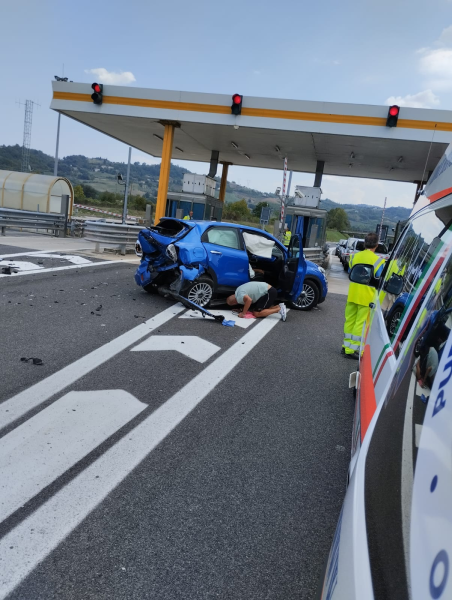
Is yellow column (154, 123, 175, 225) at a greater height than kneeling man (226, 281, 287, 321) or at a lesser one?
greater

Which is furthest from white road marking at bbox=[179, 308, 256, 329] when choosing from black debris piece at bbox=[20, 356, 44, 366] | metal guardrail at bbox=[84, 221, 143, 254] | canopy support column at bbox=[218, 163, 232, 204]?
canopy support column at bbox=[218, 163, 232, 204]

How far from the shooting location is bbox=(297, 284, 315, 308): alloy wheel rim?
391 inches

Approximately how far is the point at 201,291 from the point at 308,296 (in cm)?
257

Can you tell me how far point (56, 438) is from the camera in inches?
140

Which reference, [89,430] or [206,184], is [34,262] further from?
[206,184]

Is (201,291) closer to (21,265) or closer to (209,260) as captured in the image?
(209,260)

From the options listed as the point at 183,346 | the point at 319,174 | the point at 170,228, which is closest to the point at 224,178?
the point at 319,174

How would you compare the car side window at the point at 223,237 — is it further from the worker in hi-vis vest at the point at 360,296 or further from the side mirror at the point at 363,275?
the side mirror at the point at 363,275

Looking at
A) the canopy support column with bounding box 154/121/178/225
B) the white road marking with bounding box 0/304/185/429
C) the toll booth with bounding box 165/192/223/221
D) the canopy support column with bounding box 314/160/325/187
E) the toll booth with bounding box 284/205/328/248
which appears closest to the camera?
the white road marking with bounding box 0/304/185/429

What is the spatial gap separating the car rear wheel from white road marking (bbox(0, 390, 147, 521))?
407 cm

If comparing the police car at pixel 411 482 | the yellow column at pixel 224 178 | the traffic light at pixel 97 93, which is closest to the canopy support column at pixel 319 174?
the yellow column at pixel 224 178

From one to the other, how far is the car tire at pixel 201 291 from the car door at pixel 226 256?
0.22 metres

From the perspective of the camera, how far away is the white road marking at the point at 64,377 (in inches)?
155

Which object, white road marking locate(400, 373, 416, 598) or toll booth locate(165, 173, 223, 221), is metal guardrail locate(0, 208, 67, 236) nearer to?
toll booth locate(165, 173, 223, 221)
